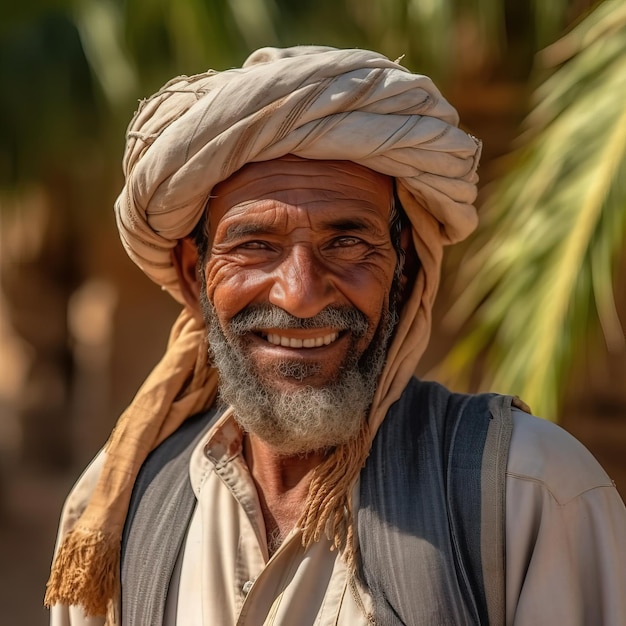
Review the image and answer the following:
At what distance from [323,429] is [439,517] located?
30 centimetres

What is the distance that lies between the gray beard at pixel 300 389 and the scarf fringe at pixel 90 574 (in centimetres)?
38

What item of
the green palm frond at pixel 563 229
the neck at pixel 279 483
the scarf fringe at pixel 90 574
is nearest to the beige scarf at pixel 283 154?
the scarf fringe at pixel 90 574

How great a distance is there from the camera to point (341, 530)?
1.99 metres

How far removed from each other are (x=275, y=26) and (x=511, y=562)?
3.34 m

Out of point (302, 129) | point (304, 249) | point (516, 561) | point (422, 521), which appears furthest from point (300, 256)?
point (516, 561)

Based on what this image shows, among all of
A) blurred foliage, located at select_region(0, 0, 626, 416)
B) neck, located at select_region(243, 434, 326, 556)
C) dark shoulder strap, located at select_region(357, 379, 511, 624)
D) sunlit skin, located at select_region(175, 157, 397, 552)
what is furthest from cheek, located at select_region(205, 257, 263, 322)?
blurred foliage, located at select_region(0, 0, 626, 416)

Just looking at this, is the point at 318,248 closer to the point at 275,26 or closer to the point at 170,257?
the point at 170,257

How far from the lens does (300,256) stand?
2.06 meters

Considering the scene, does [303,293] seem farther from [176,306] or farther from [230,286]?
[176,306]

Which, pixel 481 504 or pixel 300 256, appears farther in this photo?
pixel 300 256

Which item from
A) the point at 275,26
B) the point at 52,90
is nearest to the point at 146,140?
the point at 275,26

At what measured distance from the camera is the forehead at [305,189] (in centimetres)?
208

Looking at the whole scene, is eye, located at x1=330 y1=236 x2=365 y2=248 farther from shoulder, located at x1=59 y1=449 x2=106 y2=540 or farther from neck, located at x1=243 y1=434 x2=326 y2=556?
shoulder, located at x1=59 y1=449 x2=106 y2=540

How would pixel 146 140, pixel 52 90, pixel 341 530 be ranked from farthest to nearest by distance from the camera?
pixel 52 90 < pixel 146 140 < pixel 341 530
